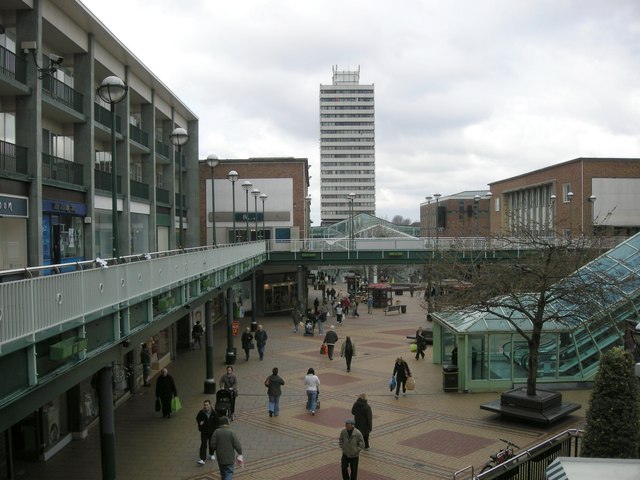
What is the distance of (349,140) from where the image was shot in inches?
7643

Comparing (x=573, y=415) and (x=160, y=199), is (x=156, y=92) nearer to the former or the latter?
(x=160, y=199)

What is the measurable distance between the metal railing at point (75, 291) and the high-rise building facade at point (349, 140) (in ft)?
591

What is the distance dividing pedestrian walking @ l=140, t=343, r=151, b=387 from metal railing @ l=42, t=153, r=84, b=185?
258 inches

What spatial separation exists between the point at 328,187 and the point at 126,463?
182915mm

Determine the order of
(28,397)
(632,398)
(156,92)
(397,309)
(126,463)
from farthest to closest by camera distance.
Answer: (397,309)
(156,92)
(126,463)
(632,398)
(28,397)

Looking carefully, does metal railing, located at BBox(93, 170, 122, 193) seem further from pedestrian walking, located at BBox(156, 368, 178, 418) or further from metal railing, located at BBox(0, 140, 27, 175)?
pedestrian walking, located at BBox(156, 368, 178, 418)

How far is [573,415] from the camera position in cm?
1723

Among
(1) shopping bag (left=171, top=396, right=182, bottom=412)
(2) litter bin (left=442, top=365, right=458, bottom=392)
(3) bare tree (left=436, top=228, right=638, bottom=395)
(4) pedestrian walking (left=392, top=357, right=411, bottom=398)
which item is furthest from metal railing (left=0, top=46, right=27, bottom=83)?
(2) litter bin (left=442, top=365, right=458, bottom=392)

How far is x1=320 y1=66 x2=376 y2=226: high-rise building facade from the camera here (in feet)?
635

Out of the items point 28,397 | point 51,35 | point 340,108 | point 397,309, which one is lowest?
point 397,309

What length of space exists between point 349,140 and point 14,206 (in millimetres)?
179585

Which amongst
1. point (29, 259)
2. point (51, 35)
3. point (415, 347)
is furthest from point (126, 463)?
point (415, 347)

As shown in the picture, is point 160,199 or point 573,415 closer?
point 573,415

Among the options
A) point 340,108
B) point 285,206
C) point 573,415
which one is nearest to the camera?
point 573,415
